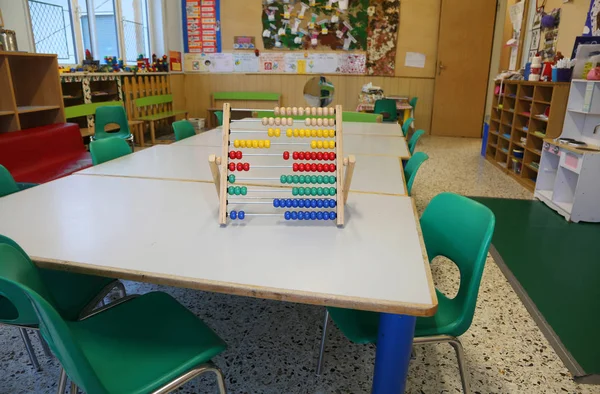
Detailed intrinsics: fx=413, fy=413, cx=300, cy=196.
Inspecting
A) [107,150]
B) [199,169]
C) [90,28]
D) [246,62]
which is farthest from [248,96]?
[199,169]

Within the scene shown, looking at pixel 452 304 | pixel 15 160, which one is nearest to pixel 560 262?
pixel 452 304

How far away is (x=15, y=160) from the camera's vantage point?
10.7ft

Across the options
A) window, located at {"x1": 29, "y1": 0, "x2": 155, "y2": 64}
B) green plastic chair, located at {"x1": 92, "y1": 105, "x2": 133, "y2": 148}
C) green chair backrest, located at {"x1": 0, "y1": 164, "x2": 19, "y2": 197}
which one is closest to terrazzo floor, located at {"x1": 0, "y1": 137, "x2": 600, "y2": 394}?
green chair backrest, located at {"x1": 0, "y1": 164, "x2": 19, "y2": 197}

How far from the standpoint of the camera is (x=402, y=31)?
7.01m

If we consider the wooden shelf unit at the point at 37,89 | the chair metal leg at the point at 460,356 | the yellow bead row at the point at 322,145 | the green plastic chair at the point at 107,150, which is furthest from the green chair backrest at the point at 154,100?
the chair metal leg at the point at 460,356

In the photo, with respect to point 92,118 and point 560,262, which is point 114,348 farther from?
point 92,118

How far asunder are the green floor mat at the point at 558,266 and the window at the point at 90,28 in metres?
5.17

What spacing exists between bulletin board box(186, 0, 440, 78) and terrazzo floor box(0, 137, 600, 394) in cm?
557

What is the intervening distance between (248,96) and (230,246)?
6735mm

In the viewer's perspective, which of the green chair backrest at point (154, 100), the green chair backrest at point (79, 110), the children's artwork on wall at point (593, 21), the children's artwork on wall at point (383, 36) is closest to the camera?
the children's artwork on wall at point (593, 21)

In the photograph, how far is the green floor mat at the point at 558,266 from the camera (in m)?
1.91

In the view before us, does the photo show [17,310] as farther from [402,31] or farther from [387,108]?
[402,31]

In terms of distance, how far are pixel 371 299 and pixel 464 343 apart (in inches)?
47.8

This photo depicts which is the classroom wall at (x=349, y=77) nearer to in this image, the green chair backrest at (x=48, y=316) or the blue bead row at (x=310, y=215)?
the blue bead row at (x=310, y=215)
